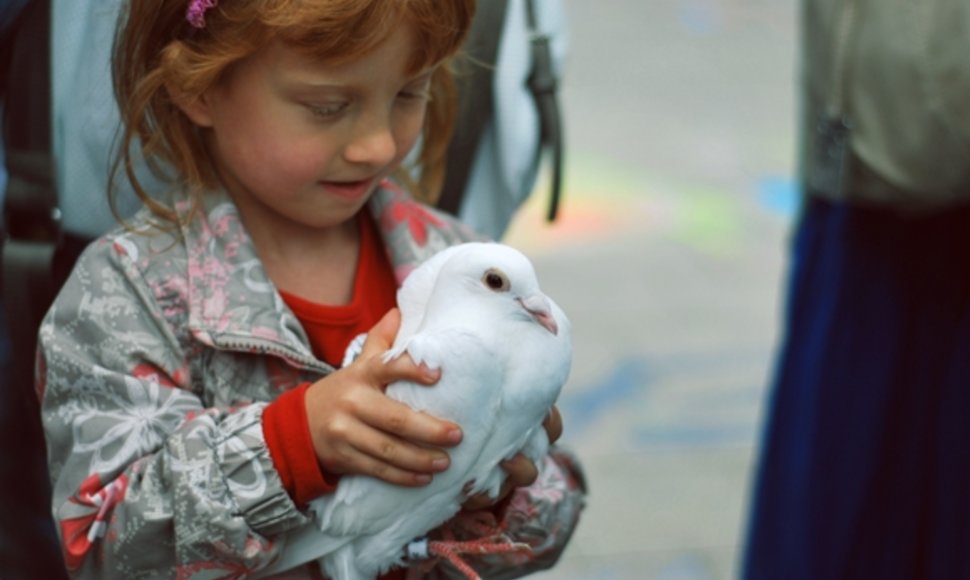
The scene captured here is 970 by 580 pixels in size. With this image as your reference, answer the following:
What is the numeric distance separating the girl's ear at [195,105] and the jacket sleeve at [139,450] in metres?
0.18

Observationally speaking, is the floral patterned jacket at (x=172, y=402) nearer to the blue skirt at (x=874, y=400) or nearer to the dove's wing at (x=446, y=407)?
the dove's wing at (x=446, y=407)

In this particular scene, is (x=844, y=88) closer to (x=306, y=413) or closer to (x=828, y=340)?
(x=828, y=340)

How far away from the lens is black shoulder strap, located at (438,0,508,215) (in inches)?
75.5

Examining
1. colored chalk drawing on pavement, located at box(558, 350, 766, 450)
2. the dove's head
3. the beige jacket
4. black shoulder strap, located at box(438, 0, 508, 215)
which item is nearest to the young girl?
the dove's head

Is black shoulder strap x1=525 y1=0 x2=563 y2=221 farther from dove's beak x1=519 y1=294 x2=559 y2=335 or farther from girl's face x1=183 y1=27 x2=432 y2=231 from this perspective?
dove's beak x1=519 y1=294 x2=559 y2=335

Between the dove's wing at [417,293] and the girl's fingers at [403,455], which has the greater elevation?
the dove's wing at [417,293]

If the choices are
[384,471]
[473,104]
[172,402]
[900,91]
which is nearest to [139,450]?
[172,402]

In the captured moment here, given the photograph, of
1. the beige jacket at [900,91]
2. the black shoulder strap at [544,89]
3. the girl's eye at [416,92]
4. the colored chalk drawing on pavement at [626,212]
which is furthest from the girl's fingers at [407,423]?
the colored chalk drawing on pavement at [626,212]

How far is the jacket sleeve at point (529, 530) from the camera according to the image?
5.18ft

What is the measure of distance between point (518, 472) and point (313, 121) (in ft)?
1.50

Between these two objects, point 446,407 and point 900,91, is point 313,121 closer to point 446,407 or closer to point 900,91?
point 446,407

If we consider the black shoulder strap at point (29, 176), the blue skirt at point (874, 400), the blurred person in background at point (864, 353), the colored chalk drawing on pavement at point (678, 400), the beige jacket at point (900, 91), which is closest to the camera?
the black shoulder strap at point (29, 176)

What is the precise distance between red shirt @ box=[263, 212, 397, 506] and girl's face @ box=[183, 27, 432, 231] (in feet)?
0.43

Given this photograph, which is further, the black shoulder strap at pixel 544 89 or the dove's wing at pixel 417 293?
the black shoulder strap at pixel 544 89
